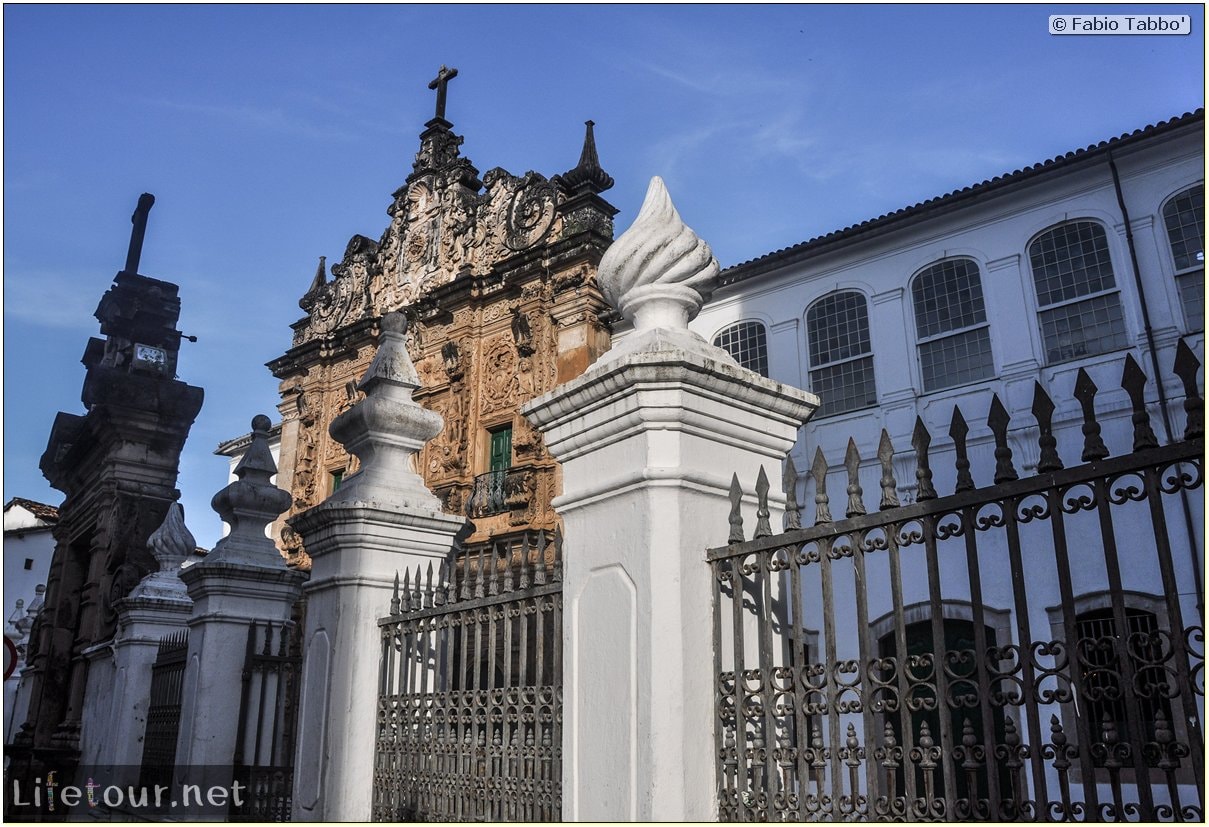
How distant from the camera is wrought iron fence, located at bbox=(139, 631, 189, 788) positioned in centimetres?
615

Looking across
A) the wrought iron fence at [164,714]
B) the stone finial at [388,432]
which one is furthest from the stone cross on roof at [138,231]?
the stone finial at [388,432]

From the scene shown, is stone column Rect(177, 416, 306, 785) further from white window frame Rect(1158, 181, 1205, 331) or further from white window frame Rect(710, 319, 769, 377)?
white window frame Rect(1158, 181, 1205, 331)

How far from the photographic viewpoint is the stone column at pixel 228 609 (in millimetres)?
5426

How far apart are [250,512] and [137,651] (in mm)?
2389

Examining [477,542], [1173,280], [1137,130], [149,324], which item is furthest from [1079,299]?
[149,324]

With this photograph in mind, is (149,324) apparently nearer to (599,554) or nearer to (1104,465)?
(599,554)

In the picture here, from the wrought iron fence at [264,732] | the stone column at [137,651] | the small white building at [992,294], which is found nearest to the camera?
the wrought iron fence at [264,732]

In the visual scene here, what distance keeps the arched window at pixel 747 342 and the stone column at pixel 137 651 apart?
834 cm

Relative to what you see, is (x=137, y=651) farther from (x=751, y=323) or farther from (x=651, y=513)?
(x=751, y=323)

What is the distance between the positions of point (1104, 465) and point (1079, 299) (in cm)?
1077

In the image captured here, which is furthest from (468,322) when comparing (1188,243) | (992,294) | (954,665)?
(954,665)

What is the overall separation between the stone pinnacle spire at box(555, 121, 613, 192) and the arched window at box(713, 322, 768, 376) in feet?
15.5

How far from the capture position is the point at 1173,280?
11.1 metres

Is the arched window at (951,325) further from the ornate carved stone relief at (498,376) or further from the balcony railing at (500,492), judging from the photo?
the ornate carved stone relief at (498,376)
